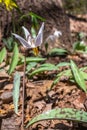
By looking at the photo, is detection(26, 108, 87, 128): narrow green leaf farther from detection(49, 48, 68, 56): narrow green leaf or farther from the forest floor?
detection(49, 48, 68, 56): narrow green leaf

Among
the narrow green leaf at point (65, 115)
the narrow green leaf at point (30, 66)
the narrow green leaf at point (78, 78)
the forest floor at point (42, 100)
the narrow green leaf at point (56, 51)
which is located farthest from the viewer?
the narrow green leaf at point (56, 51)

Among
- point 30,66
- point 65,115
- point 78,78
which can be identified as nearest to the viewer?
point 65,115

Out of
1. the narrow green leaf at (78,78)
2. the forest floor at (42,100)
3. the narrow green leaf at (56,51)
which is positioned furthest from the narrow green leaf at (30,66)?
the narrow green leaf at (56,51)

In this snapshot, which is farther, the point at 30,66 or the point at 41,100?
the point at 30,66

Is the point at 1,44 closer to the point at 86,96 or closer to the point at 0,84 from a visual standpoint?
the point at 0,84

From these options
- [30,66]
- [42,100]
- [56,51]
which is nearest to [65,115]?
→ [42,100]

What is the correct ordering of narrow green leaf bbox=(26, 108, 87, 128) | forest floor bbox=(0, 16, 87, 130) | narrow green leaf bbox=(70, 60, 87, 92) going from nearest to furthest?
narrow green leaf bbox=(26, 108, 87, 128) → forest floor bbox=(0, 16, 87, 130) → narrow green leaf bbox=(70, 60, 87, 92)

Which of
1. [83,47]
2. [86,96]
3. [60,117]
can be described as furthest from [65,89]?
[83,47]

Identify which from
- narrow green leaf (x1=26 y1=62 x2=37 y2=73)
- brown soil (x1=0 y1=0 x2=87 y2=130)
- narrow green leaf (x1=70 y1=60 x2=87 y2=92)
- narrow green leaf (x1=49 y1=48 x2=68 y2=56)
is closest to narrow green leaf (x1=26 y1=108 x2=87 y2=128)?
brown soil (x1=0 y1=0 x2=87 y2=130)

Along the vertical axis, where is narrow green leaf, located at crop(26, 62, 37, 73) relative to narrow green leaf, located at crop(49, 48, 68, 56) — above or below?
above

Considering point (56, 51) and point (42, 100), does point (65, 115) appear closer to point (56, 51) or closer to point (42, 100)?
point (42, 100)

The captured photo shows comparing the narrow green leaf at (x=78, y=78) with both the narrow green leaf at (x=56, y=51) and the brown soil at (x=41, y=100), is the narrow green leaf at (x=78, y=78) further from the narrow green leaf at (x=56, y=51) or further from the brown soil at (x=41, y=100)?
the narrow green leaf at (x=56, y=51)
